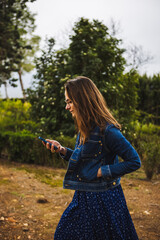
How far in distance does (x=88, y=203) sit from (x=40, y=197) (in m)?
2.75

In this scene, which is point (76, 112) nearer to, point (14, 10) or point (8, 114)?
point (8, 114)

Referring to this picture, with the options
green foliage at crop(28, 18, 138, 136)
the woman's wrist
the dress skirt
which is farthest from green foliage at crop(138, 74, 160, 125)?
the dress skirt

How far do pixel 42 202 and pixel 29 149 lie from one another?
102 inches

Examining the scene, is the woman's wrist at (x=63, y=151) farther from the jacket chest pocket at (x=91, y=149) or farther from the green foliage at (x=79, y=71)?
the green foliage at (x=79, y=71)

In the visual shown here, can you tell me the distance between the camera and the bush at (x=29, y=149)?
6000 mm

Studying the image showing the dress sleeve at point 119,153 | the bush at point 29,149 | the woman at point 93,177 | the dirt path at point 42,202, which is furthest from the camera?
the bush at point 29,149

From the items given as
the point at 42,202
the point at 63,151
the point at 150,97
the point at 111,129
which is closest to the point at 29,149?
the point at 42,202

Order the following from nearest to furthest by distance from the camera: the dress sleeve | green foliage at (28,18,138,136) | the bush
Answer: the dress sleeve → the bush → green foliage at (28,18,138,136)

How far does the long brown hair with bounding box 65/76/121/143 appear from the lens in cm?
154

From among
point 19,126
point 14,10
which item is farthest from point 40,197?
point 14,10

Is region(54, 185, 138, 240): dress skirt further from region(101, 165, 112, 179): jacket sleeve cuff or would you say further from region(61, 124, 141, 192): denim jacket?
region(101, 165, 112, 179): jacket sleeve cuff

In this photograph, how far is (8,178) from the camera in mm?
5016

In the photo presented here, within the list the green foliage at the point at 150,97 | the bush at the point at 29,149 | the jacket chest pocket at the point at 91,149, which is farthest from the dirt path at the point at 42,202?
the green foliage at the point at 150,97

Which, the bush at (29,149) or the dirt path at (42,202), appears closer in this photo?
the dirt path at (42,202)
